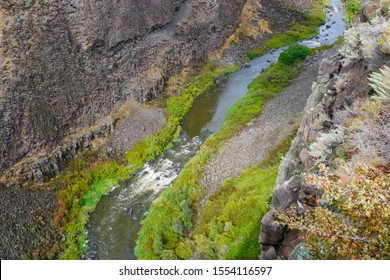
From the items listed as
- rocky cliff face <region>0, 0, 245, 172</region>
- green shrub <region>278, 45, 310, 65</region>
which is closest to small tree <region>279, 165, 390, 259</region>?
rocky cliff face <region>0, 0, 245, 172</region>

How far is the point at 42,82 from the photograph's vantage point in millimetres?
41062

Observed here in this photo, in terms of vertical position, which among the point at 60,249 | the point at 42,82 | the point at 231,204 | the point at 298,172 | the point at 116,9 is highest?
the point at 116,9

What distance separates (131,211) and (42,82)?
63.7 ft

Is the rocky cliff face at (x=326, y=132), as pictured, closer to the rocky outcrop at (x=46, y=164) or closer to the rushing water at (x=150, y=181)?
the rushing water at (x=150, y=181)

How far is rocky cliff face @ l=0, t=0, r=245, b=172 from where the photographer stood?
38750mm

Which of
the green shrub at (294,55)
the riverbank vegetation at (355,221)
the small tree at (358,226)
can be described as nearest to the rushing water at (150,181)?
the green shrub at (294,55)

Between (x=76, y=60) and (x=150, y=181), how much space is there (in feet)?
63.5

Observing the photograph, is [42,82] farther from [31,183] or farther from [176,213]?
[176,213]

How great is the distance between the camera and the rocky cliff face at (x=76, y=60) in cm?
3875

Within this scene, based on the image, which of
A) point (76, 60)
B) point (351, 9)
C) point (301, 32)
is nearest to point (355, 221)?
point (76, 60)

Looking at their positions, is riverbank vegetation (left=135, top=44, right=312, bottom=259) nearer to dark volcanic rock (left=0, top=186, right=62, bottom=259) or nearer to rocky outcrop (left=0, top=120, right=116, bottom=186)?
dark volcanic rock (left=0, top=186, right=62, bottom=259)

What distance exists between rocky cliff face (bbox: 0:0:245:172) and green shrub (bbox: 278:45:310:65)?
14.6 m

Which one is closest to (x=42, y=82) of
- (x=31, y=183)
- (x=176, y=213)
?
(x=31, y=183)

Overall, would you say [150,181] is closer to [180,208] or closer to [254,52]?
[180,208]
